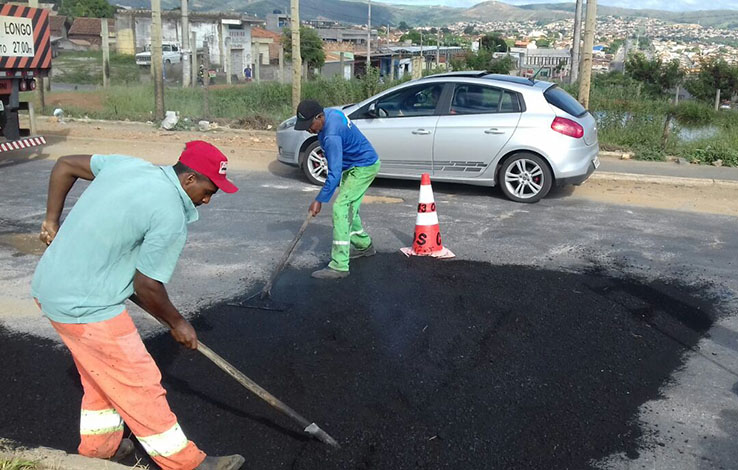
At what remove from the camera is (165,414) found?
3180mm

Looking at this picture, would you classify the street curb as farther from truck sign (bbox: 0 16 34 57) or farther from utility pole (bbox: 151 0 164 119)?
utility pole (bbox: 151 0 164 119)

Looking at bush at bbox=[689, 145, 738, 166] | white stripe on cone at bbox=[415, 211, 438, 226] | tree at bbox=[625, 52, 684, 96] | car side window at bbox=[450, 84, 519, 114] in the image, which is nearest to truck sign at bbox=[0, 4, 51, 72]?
car side window at bbox=[450, 84, 519, 114]

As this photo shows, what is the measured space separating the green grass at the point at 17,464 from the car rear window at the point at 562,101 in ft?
25.4

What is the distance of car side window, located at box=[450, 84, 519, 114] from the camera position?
31.2 ft

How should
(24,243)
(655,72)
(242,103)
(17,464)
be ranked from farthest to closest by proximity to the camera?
(655,72), (242,103), (24,243), (17,464)

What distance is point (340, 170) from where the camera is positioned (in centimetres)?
613

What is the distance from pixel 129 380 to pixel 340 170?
3.36m

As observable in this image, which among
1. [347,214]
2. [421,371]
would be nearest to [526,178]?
[347,214]

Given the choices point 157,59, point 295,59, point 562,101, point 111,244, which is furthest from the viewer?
point 157,59

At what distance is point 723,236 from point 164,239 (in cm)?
711

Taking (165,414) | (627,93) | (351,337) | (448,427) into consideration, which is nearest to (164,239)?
(165,414)

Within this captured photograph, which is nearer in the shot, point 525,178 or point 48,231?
point 48,231

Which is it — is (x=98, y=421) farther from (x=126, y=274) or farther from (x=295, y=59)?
(x=295, y=59)

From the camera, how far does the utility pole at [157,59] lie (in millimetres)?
16453
